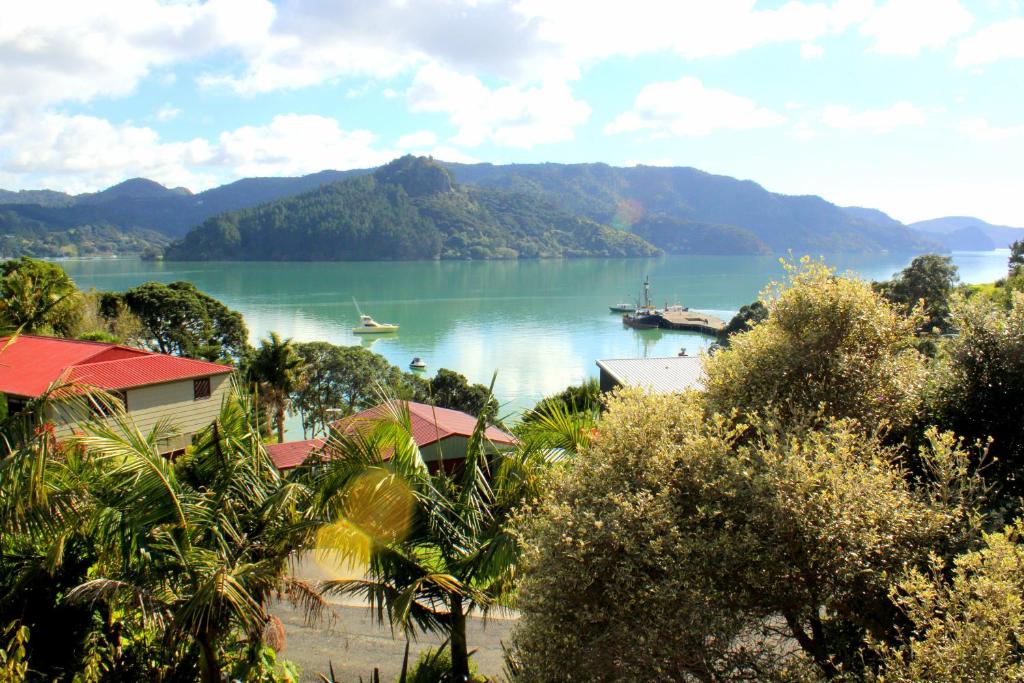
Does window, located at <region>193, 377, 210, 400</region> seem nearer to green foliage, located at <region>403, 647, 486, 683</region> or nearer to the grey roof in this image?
the grey roof

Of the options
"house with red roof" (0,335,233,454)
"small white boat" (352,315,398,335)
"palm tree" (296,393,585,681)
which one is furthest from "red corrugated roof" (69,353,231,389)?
"small white boat" (352,315,398,335)

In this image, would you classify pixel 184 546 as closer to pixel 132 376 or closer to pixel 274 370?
pixel 132 376

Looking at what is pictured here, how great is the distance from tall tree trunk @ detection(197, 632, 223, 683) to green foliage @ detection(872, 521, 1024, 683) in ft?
13.8

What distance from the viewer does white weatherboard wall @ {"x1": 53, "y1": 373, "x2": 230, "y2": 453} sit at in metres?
18.0

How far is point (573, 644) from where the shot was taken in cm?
414

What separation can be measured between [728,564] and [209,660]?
11.9 ft

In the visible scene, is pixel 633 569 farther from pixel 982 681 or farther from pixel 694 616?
pixel 982 681

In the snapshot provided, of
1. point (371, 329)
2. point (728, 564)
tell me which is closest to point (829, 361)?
point (728, 564)

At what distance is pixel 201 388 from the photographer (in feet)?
64.5

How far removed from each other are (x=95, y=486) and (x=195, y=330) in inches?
1434

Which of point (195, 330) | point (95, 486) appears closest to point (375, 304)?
point (195, 330)

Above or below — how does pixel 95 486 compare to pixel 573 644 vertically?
above

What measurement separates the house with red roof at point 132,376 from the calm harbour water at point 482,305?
883 centimetres

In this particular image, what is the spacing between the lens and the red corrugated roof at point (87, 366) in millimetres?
16542
